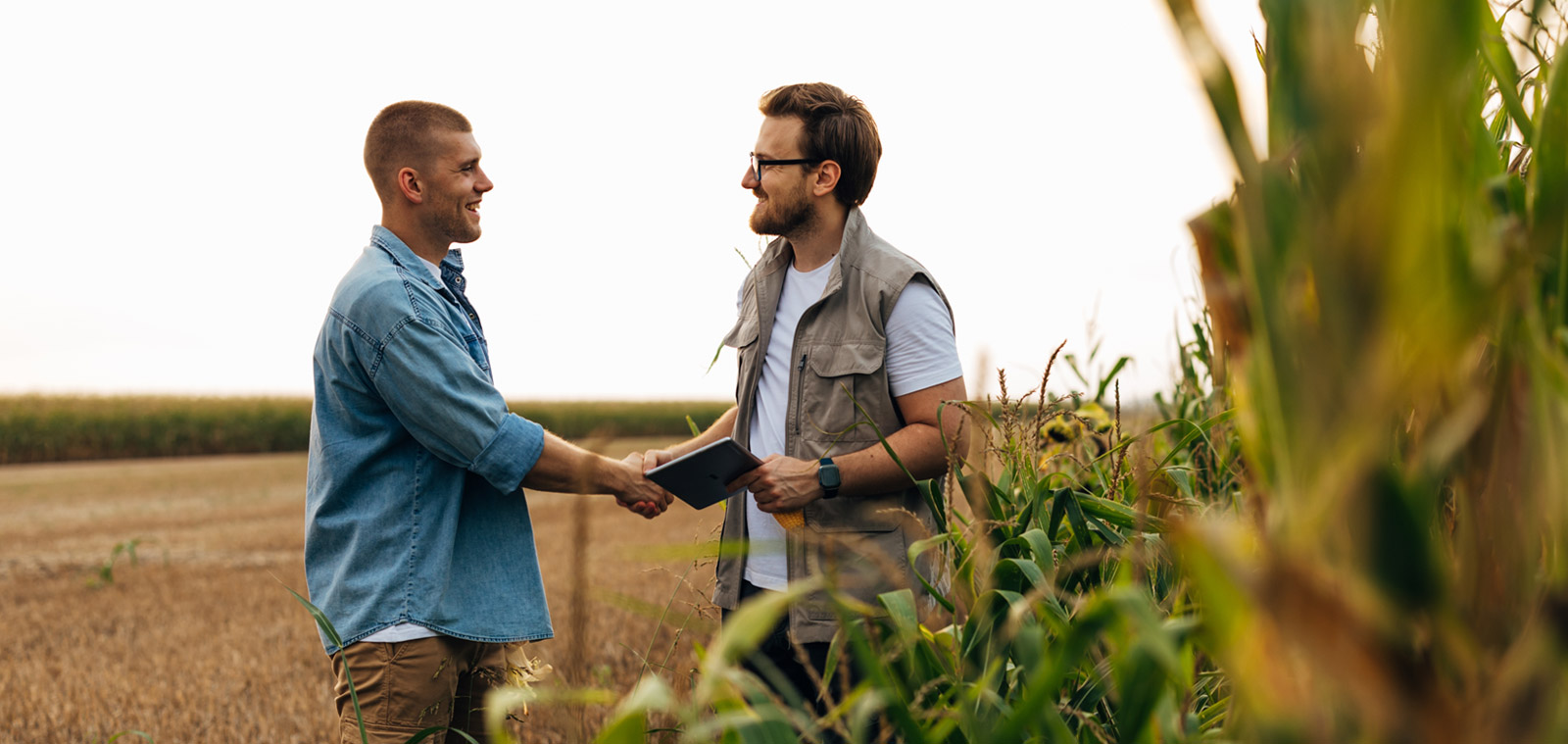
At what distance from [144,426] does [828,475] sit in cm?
3199

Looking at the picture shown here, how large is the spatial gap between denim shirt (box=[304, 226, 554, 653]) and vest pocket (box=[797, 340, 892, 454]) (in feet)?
2.42

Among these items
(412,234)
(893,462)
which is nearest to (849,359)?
Answer: (893,462)

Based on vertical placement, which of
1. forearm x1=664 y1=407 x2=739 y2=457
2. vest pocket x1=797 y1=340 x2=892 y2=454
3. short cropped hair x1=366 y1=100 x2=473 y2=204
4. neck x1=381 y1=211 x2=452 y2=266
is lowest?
forearm x1=664 y1=407 x2=739 y2=457

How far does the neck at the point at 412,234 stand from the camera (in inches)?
101

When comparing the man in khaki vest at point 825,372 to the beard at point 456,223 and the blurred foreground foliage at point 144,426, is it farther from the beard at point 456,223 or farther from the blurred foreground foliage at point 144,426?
the blurred foreground foliage at point 144,426

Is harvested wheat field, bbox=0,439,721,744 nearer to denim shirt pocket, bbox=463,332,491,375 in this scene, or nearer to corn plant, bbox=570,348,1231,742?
corn plant, bbox=570,348,1231,742

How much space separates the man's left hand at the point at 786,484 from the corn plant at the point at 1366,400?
6.06 ft

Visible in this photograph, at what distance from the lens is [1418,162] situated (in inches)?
14.8

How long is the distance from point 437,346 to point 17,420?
102 ft

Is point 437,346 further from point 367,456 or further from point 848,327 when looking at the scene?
point 848,327

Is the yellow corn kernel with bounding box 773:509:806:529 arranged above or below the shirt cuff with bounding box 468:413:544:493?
below

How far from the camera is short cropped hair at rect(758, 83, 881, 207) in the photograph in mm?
2582

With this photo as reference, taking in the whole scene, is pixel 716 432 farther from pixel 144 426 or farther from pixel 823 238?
pixel 144 426

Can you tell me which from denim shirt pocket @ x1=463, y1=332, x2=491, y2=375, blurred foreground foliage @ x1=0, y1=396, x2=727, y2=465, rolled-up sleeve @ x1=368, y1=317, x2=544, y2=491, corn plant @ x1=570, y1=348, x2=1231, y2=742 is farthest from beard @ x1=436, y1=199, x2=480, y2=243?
blurred foreground foliage @ x1=0, y1=396, x2=727, y2=465
